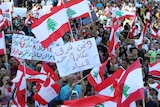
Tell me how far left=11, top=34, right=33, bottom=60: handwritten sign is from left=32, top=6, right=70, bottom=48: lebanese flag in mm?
1655

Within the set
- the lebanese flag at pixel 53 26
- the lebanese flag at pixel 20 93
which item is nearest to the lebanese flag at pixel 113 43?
the lebanese flag at pixel 53 26

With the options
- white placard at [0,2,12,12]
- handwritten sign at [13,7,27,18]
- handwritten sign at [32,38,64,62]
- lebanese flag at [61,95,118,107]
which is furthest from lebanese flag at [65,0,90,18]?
handwritten sign at [13,7,27,18]

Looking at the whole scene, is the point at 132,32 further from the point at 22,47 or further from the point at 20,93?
the point at 20,93

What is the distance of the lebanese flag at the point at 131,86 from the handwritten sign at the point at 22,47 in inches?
150

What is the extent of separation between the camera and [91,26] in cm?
1442

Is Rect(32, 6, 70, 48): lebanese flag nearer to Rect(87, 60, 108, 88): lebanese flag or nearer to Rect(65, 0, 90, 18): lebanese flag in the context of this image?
Rect(65, 0, 90, 18): lebanese flag

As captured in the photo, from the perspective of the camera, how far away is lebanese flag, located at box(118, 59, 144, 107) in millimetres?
6840

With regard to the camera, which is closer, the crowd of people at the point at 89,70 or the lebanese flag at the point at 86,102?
the lebanese flag at the point at 86,102

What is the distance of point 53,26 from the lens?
8820 mm

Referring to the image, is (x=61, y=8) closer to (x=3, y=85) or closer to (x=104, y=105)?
(x=3, y=85)

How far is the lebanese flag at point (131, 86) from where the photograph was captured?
269 inches

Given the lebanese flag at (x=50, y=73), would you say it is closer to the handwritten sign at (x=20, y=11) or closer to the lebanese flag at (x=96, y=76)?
the lebanese flag at (x=96, y=76)

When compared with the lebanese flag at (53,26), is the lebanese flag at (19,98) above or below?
below

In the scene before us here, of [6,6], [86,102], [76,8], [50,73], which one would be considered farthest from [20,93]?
[6,6]
